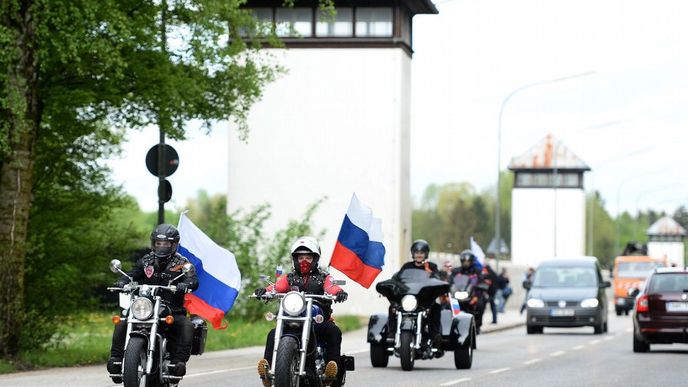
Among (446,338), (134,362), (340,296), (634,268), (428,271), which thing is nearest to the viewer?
(134,362)

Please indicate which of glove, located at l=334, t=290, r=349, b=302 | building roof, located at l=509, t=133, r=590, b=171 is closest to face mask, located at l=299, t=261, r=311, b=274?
glove, located at l=334, t=290, r=349, b=302

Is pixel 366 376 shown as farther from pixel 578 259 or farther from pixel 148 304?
pixel 578 259

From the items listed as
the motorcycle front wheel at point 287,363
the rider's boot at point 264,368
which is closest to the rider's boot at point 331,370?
the motorcycle front wheel at point 287,363

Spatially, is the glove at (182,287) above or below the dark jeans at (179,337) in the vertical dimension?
above

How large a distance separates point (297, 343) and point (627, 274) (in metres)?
53.8

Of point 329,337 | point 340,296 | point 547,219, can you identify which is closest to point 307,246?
point 340,296

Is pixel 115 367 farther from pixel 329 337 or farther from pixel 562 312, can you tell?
pixel 562 312

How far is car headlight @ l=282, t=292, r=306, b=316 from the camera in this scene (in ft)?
44.8

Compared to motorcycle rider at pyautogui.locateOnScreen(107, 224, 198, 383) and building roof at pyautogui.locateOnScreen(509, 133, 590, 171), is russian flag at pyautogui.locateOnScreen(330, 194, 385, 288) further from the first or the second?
building roof at pyautogui.locateOnScreen(509, 133, 590, 171)

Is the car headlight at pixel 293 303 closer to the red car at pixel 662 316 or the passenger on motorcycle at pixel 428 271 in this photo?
the passenger on motorcycle at pixel 428 271

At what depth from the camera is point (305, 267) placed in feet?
46.6

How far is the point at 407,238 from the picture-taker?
49750mm

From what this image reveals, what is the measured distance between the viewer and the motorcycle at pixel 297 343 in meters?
13.3

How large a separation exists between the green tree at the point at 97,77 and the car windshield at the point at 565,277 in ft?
53.3
